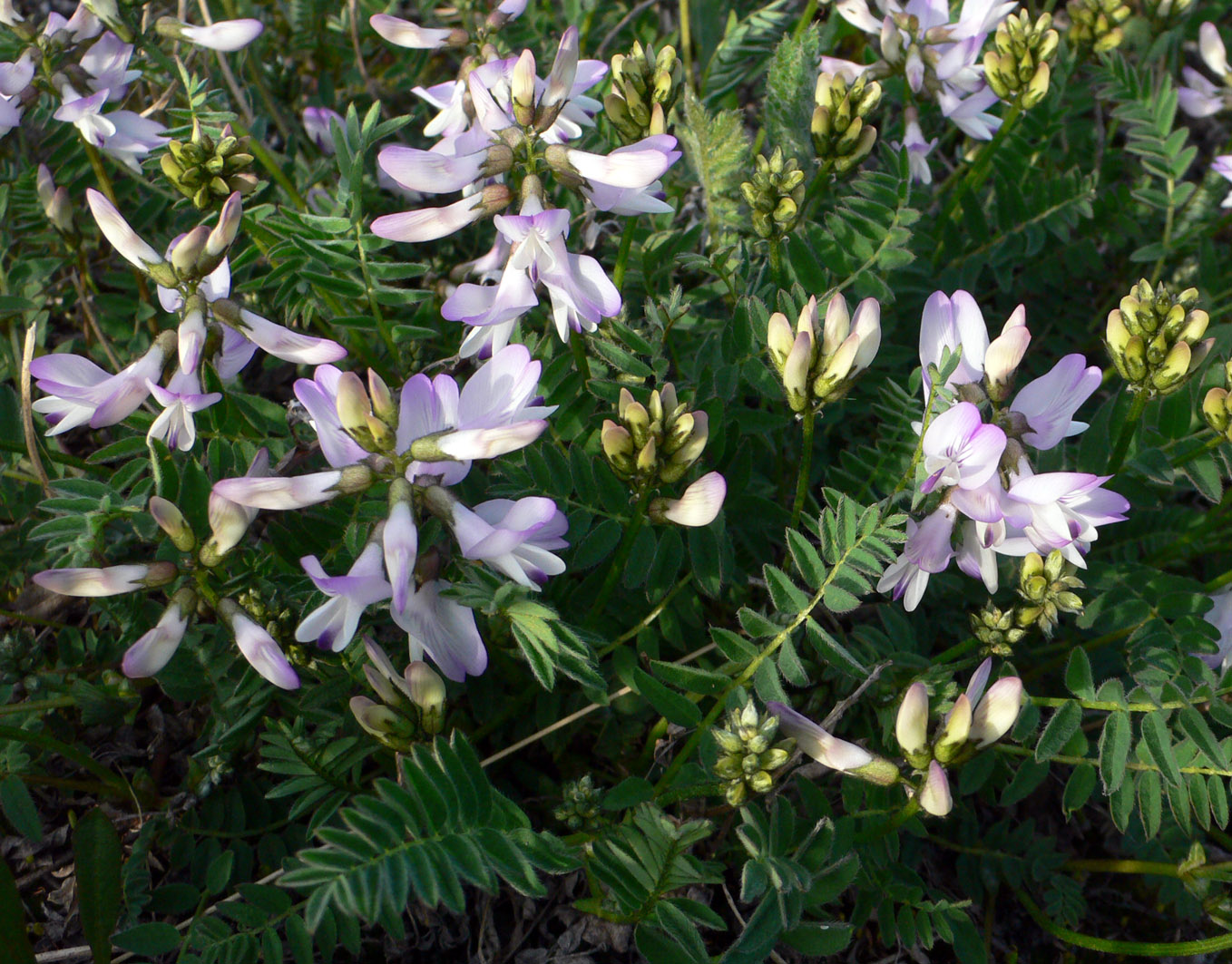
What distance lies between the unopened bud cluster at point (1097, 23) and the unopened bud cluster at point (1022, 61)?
1.90 feet

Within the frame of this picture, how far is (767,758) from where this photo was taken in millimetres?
1829

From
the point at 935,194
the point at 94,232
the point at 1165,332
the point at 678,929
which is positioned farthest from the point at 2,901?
the point at 935,194

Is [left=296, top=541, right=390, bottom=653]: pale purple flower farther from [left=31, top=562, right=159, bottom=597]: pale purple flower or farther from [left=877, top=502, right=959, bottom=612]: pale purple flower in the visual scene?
[left=877, top=502, right=959, bottom=612]: pale purple flower

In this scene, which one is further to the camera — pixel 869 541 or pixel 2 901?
pixel 2 901

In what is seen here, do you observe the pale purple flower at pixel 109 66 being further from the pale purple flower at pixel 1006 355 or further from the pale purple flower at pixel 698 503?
the pale purple flower at pixel 1006 355

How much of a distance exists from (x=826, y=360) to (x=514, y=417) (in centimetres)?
59

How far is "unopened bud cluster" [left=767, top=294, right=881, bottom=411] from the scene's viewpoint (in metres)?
1.90

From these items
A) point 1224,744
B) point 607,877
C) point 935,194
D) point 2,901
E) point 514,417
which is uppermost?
point 514,417

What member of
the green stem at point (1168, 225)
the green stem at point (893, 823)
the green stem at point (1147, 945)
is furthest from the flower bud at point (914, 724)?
the green stem at point (1168, 225)

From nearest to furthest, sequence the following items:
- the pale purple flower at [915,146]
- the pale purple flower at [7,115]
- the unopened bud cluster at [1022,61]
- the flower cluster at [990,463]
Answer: the flower cluster at [990,463], the pale purple flower at [7,115], the unopened bud cluster at [1022,61], the pale purple flower at [915,146]

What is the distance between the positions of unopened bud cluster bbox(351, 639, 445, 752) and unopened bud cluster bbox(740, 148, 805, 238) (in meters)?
1.23

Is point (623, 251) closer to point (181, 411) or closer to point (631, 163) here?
point (631, 163)

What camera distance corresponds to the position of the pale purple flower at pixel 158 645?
1866 mm

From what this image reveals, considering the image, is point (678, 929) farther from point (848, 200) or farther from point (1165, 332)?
point (848, 200)
